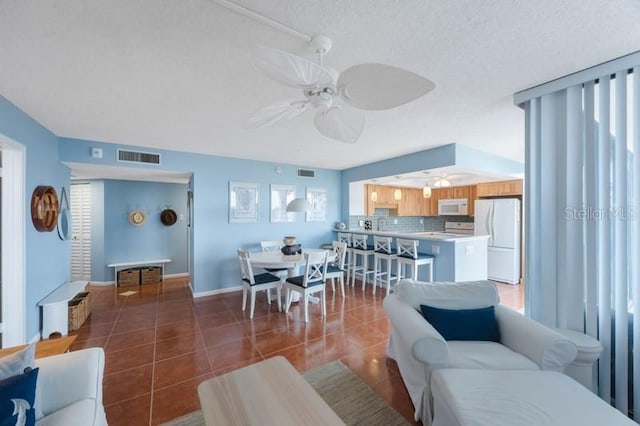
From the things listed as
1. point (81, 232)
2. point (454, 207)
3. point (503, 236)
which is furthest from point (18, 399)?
point (454, 207)

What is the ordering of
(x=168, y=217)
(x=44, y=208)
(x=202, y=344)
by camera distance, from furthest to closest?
(x=168, y=217) < (x=44, y=208) < (x=202, y=344)

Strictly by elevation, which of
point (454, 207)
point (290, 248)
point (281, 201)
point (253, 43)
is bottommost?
point (290, 248)

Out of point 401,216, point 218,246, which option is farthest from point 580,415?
point 401,216

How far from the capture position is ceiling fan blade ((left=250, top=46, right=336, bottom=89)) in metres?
1.09

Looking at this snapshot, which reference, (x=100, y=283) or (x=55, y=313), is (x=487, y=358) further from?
(x=100, y=283)

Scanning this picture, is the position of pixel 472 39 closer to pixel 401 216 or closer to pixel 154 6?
pixel 154 6

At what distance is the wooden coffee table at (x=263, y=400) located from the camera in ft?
3.87

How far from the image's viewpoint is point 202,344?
270 centimetres

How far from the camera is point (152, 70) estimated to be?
1.81 meters

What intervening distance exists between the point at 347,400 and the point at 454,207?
5.88 metres

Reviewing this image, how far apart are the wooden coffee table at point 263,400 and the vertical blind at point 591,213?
2.07 meters

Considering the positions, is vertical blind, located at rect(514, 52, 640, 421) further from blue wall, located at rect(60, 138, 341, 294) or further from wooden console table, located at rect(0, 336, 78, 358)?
blue wall, located at rect(60, 138, 341, 294)

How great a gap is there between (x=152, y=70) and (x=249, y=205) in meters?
3.08

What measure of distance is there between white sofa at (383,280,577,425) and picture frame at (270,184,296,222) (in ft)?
10.8
